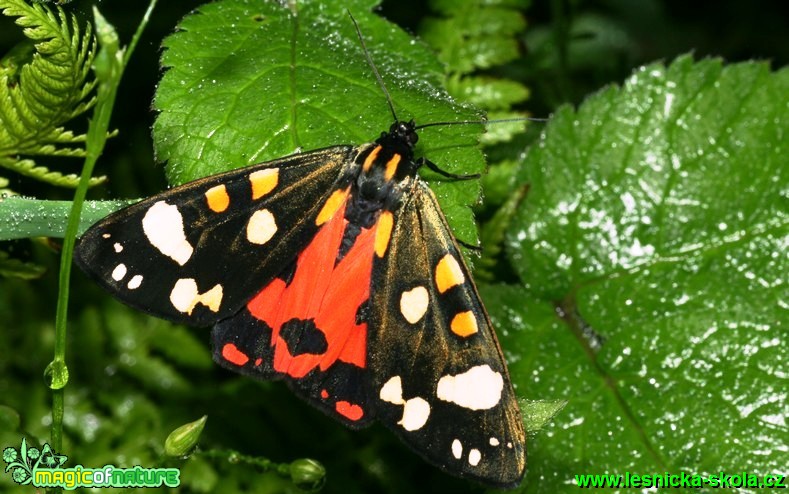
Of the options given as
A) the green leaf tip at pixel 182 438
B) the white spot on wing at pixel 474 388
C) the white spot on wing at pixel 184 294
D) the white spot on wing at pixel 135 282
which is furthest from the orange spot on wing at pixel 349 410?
the white spot on wing at pixel 135 282

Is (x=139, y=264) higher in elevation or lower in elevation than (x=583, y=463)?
higher

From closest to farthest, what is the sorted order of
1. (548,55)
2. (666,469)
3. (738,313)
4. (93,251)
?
1. (93,251)
2. (666,469)
3. (738,313)
4. (548,55)

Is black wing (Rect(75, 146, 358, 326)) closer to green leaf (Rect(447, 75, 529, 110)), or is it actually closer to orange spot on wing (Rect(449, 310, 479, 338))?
orange spot on wing (Rect(449, 310, 479, 338))

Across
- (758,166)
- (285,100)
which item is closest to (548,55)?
(758,166)

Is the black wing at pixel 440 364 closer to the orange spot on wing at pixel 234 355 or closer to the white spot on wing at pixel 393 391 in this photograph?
the white spot on wing at pixel 393 391

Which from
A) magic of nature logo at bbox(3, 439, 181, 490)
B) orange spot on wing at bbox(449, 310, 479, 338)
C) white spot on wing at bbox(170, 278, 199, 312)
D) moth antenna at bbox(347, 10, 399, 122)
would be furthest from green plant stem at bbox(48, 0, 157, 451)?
orange spot on wing at bbox(449, 310, 479, 338)

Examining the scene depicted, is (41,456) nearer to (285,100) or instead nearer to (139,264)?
(139,264)
